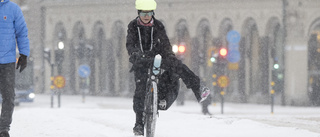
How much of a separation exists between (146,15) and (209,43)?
30432mm

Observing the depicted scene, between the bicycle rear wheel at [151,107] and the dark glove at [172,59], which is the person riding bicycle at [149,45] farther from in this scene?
the bicycle rear wheel at [151,107]

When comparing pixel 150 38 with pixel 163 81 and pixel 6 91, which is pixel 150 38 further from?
pixel 6 91

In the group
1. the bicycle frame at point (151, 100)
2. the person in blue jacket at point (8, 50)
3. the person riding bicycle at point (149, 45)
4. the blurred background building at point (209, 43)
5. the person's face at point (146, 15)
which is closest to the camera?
the bicycle frame at point (151, 100)

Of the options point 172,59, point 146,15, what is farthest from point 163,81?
point 146,15

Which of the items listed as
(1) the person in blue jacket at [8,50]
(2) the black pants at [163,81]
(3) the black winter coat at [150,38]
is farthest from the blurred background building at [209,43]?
(1) the person in blue jacket at [8,50]

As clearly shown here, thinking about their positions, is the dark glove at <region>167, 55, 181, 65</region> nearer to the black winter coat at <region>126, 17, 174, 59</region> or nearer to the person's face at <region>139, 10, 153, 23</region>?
the black winter coat at <region>126, 17, 174, 59</region>

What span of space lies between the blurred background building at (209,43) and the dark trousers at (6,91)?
18339 millimetres

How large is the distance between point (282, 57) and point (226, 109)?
18.8 feet

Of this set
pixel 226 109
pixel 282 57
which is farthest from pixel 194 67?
pixel 226 109

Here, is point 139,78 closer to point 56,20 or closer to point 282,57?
point 282,57

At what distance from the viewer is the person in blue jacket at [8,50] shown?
863 centimetres

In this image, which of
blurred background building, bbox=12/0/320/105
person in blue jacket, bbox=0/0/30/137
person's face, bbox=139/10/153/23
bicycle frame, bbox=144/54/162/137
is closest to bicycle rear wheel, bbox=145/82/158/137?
bicycle frame, bbox=144/54/162/137

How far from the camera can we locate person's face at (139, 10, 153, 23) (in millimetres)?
8820

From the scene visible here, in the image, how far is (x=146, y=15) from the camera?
8852 mm
